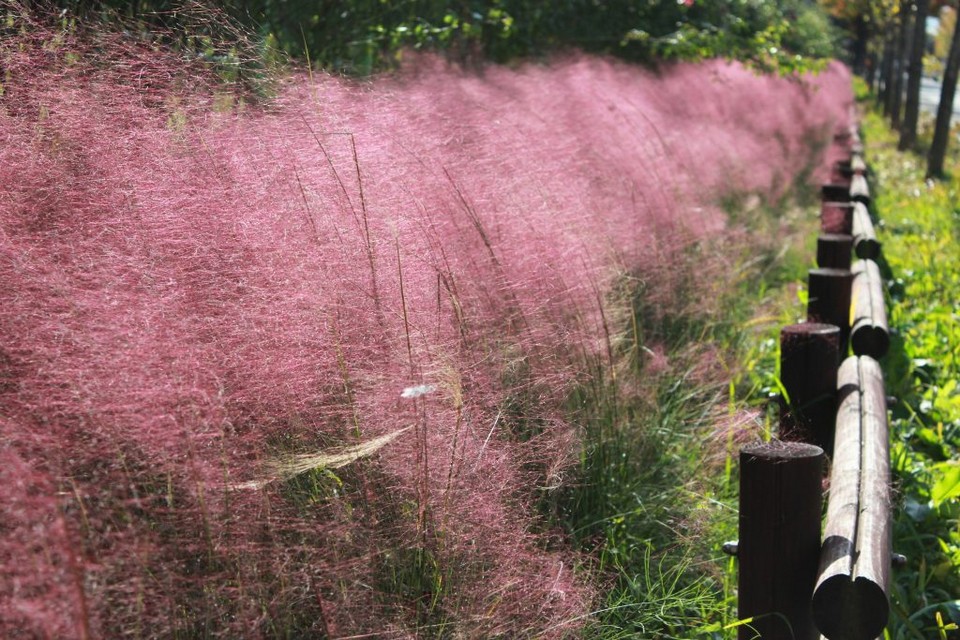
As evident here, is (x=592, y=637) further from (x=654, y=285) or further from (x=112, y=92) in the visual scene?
(x=654, y=285)

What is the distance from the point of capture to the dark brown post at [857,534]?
2.04m

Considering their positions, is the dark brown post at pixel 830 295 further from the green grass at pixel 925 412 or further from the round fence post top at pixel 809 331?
the round fence post top at pixel 809 331

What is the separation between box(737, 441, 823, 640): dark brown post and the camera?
217cm

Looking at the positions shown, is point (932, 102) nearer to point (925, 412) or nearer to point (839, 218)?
point (839, 218)

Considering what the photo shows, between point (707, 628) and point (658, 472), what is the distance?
0.66m

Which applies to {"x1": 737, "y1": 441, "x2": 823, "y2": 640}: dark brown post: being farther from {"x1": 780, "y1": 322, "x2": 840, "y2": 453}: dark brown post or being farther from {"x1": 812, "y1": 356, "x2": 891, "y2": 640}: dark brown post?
{"x1": 780, "y1": 322, "x2": 840, "y2": 453}: dark brown post

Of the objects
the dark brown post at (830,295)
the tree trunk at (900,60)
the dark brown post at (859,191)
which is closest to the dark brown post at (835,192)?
the dark brown post at (859,191)

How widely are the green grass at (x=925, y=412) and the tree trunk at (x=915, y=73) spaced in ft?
14.4

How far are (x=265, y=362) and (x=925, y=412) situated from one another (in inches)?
120

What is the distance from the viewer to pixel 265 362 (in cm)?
196

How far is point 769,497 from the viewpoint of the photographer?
218 centimetres

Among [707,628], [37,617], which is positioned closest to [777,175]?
[707,628]

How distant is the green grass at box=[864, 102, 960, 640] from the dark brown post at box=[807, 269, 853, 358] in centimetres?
49

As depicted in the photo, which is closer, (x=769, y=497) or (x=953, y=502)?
(x=769, y=497)
